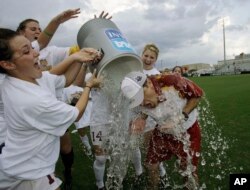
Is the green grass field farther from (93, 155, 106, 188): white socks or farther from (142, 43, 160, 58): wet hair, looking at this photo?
(142, 43, 160, 58): wet hair

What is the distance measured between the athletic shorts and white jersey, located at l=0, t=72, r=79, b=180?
1742mm

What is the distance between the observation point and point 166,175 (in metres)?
5.87

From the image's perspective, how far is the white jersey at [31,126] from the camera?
120 inches

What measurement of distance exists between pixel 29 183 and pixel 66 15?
2305 mm

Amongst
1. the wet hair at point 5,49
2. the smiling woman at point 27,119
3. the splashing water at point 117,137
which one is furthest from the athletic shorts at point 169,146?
the wet hair at point 5,49

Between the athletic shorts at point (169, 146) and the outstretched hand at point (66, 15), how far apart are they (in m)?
1.80

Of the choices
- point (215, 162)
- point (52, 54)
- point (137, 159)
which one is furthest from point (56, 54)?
point (215, 162)

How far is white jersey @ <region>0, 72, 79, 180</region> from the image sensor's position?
304 centimetres

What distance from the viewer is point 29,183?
3.18 metres

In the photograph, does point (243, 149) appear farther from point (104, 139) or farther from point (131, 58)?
point (131, 58)

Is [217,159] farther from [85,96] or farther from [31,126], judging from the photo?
[31,126]

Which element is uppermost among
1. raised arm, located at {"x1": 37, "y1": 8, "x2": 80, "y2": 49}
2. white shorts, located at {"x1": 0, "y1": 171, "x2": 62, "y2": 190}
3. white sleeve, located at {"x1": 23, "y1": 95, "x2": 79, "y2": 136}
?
raised arm, located at {"x1": 37, "y1": 8, "x2": 80, "y2": 49}

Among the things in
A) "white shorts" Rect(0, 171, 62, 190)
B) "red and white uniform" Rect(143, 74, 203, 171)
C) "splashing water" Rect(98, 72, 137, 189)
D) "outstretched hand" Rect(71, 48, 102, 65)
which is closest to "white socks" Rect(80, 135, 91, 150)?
"splashing water" Rect(98, 72, 137, 189)

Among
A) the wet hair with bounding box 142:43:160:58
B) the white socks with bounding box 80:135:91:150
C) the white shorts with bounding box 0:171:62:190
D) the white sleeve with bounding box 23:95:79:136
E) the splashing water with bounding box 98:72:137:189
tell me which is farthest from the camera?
the white socks with bounding box 80:135:91:150
